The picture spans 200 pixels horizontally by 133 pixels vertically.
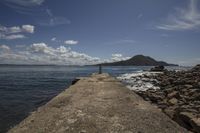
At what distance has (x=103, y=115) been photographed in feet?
22.5

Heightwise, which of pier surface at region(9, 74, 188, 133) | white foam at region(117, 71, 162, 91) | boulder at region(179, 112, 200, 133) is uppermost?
pier surface at region(9, 74, 188, 133)

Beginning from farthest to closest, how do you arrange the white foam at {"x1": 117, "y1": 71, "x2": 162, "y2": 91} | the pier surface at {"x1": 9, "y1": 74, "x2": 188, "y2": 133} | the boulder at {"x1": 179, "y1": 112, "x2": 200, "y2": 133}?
the white foam at {"x1": 117, "y1": 71, "x2": 162, "y2": 91}, the boulder at {"x1": 179, "y1": 112, "x2": 200, "y2": 133}, the pier surface at {"x1": 9, "y1": 74, "x2": 188, "y2": 133}

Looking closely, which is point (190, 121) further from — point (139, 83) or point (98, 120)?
point (139, 83)

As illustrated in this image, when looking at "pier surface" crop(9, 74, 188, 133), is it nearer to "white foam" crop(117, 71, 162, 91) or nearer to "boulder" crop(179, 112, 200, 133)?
"boulder" crop(179, 112, 200, 133)

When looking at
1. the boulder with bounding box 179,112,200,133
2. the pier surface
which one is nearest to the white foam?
the boulder with bounding box 179,112,200,133

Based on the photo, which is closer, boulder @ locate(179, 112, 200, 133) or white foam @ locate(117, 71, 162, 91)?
boulder @ locate(179, 112, 200, 133)

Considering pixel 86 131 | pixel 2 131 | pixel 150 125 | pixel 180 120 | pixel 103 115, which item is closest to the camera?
pixel 86 131

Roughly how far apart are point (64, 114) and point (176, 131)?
→ 10.1ft

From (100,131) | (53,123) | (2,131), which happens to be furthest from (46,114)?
(2,131)

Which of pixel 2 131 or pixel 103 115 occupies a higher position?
pixel 103 115

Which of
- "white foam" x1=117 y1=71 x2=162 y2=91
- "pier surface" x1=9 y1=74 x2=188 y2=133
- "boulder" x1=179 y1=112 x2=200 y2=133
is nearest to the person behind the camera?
"pier surface" x1=9 y1=74 x2=188 y2=133

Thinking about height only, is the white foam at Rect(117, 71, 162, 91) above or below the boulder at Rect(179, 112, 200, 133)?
below

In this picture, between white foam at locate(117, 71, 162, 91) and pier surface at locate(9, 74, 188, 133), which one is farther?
white foam at locate(117, 71, 162, 91)

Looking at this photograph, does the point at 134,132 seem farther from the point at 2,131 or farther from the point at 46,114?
the point at 2,131
